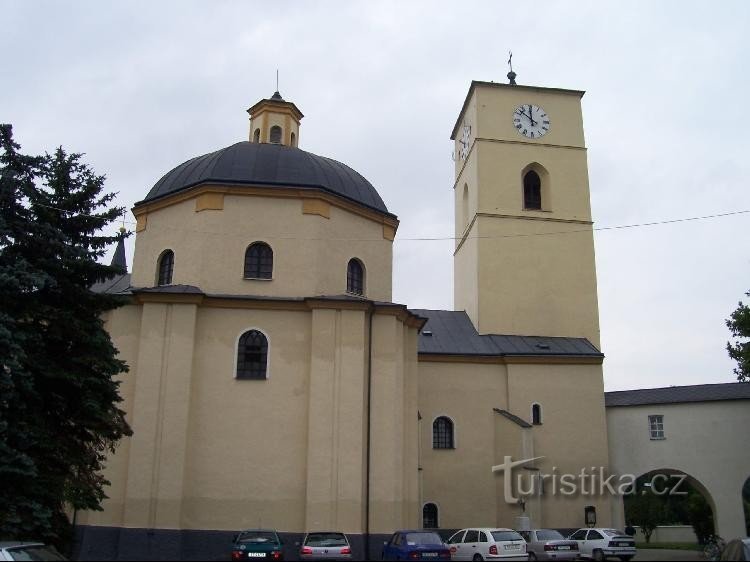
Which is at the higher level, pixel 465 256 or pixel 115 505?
pixel 465 256

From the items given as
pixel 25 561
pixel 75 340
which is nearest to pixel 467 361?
pixel 75 340

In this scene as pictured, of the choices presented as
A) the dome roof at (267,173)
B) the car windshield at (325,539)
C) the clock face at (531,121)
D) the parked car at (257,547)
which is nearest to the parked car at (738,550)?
the car windshield at (325,539)

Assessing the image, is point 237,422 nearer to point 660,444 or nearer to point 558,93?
point 660,444

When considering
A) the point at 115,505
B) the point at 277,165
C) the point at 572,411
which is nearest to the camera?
the point at 115,505

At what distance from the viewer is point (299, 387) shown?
2034cm

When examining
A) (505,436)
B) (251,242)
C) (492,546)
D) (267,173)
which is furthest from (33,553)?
(505,436)

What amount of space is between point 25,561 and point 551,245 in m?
24.9

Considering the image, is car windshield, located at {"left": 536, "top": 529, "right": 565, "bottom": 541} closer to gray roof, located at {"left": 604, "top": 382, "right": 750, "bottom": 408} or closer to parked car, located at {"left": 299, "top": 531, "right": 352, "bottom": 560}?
parked car, located at {"left": 299, "top": 531, "right": 352, "bottom": 560}

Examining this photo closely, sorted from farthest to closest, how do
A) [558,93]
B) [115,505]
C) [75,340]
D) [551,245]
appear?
1. [558,93]
2. [551,245]
3. [115,505]
4. [75,340]

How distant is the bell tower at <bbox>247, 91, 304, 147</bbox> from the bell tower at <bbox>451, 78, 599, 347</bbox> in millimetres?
8437

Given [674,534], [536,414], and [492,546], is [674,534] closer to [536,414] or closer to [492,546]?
[536,414]

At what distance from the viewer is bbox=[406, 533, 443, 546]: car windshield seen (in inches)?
665

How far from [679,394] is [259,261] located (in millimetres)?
17045

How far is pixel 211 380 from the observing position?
794 inches
